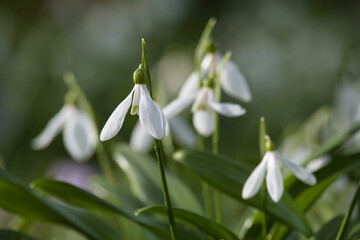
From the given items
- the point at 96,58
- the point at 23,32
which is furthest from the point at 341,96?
the point at 23,32

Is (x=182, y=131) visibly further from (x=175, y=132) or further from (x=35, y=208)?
(x=35, y=208)

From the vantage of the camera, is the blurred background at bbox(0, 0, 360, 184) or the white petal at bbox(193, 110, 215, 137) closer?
the white petal at bbox(193, 110, 215, 137)

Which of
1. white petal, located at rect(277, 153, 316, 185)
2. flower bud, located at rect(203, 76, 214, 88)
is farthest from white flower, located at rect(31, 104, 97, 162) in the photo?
white petal, located at rect(277, 153, 316, 185)

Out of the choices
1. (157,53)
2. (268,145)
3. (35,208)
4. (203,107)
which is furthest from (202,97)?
(157,53)

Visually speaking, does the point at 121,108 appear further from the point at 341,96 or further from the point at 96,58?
the point at 96,58

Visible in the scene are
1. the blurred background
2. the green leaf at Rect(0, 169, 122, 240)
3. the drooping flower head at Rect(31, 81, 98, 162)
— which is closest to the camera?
the green leaf at Rect(0, 169, 122, 240)

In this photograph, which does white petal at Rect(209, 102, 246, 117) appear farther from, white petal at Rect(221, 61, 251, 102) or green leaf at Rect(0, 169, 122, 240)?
green leaf at Rect(0, 169, 122, 240)
